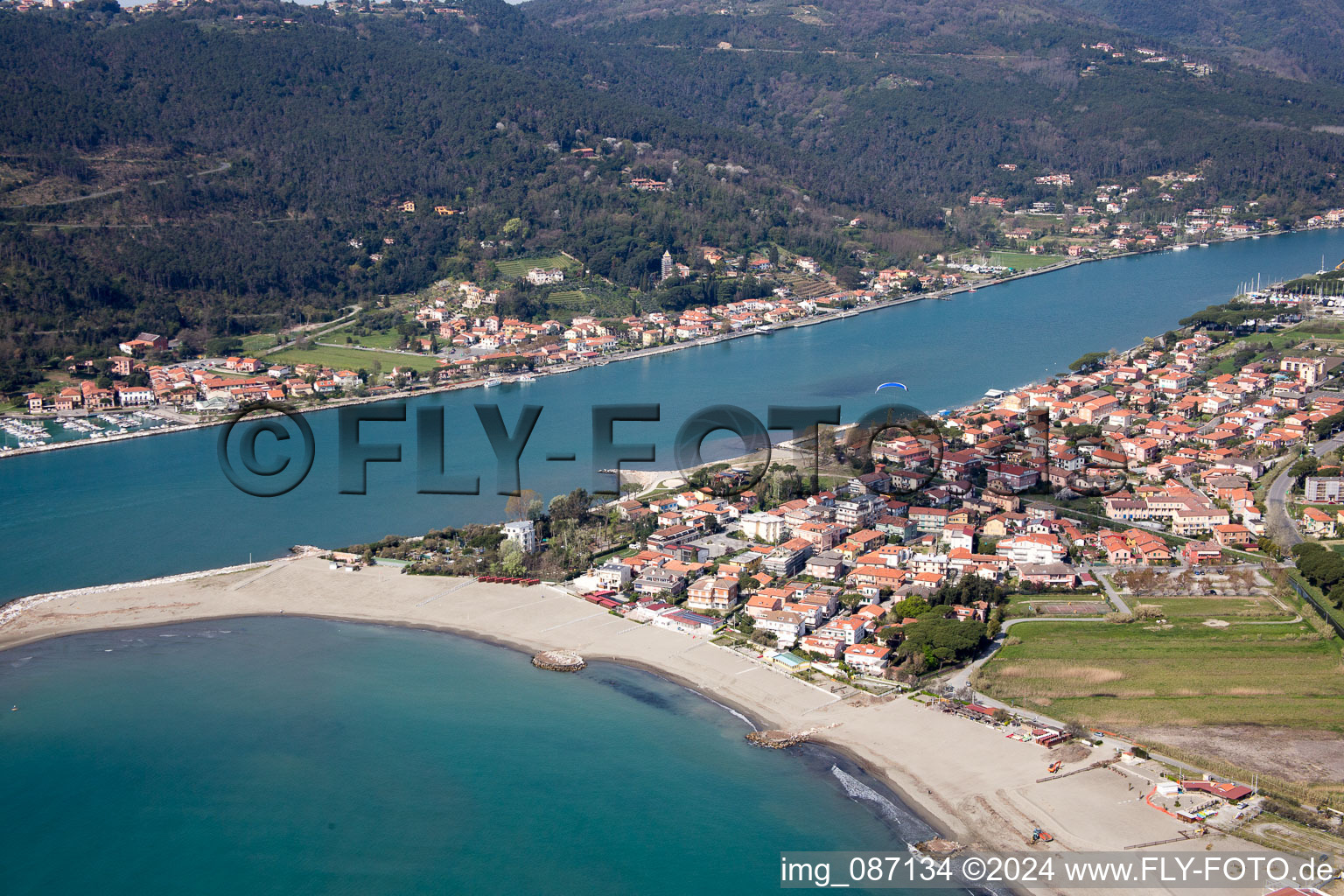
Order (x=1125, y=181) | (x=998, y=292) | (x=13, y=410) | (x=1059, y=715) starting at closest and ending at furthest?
1. (x=1059, y=715)
2. (x=13, y=410)
3. (x=998, y=292)
4. (x=1125, y=181)

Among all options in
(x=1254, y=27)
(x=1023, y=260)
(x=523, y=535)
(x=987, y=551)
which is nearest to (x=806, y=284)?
(x=1023, y=260)

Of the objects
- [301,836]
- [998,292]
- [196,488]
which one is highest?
[998,292]

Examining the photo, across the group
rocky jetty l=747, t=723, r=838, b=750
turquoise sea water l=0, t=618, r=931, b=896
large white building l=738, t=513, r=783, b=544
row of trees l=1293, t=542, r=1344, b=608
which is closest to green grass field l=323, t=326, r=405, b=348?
large white building l=738, t=513, r=783, b=544

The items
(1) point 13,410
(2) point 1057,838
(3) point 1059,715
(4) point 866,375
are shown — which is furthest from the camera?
(4) point 866,375

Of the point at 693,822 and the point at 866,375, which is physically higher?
the point at 866,375

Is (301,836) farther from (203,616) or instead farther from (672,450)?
(672,450)

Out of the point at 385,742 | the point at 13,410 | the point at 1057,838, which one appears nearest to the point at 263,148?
the point at 13,410
